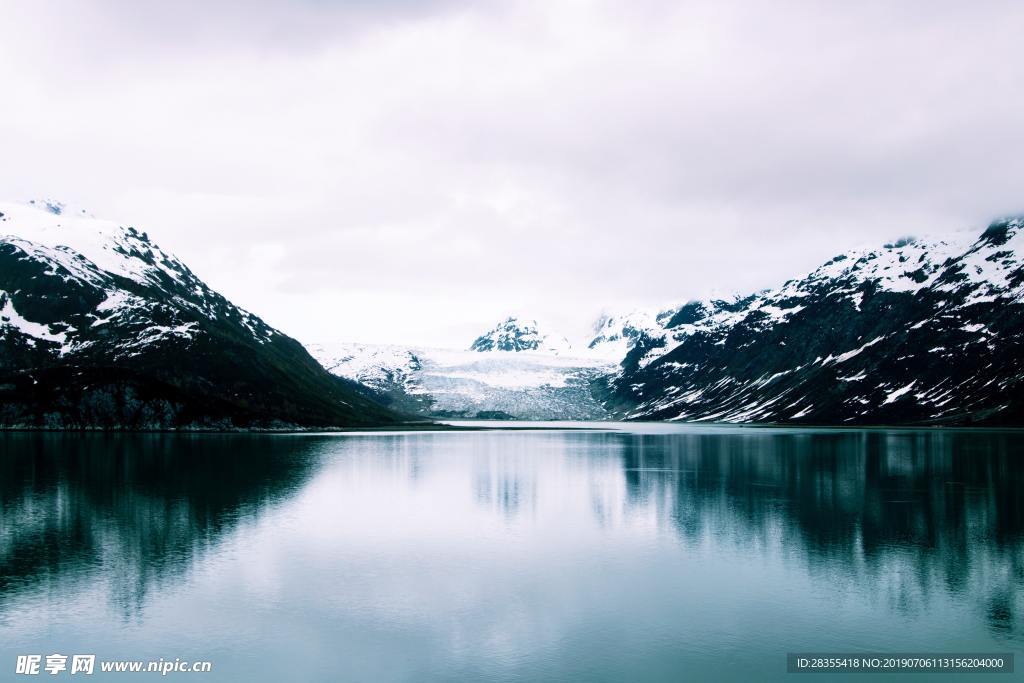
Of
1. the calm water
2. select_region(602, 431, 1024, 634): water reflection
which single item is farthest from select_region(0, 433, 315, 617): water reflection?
select_region(602, 431, 1024, 634): water reflection

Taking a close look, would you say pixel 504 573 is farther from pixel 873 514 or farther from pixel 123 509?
pixel 123 509

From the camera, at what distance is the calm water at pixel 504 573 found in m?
27.1

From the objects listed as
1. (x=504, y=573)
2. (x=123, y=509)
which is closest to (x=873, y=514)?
(x=504, y=573)

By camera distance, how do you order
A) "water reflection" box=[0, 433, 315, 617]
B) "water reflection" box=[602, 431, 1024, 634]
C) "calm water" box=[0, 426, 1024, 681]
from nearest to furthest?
"calm water" box=[0, 426, 1024, 681]
"water reflection" box=[602, 431, 1024, 634]
"water reflection" box=[0, 433, 315, 617]

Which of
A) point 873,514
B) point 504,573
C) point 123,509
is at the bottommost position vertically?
point 873,514

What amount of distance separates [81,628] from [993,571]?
1545 inches

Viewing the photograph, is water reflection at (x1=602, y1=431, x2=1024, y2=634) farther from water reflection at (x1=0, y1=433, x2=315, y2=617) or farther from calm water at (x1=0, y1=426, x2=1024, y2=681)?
water reflection at (x1=0, y1=433, x2=315, y2=617)

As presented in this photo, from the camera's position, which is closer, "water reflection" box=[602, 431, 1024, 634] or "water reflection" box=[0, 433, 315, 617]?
"water reflection" box=[602, 431, 1024, 634]

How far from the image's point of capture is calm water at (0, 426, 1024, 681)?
1065 inches

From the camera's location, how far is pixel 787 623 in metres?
29.9

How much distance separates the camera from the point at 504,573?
38.4 metres

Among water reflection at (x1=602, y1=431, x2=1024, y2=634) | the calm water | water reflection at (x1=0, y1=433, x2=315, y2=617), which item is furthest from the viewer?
water reflection at (x1=0, y1=433, x2=315, y2=617)

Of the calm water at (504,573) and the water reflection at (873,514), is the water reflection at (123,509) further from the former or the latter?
the water reflection at (873,514)

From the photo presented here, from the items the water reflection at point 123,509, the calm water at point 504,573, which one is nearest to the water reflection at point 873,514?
the calm water at point 504,573
